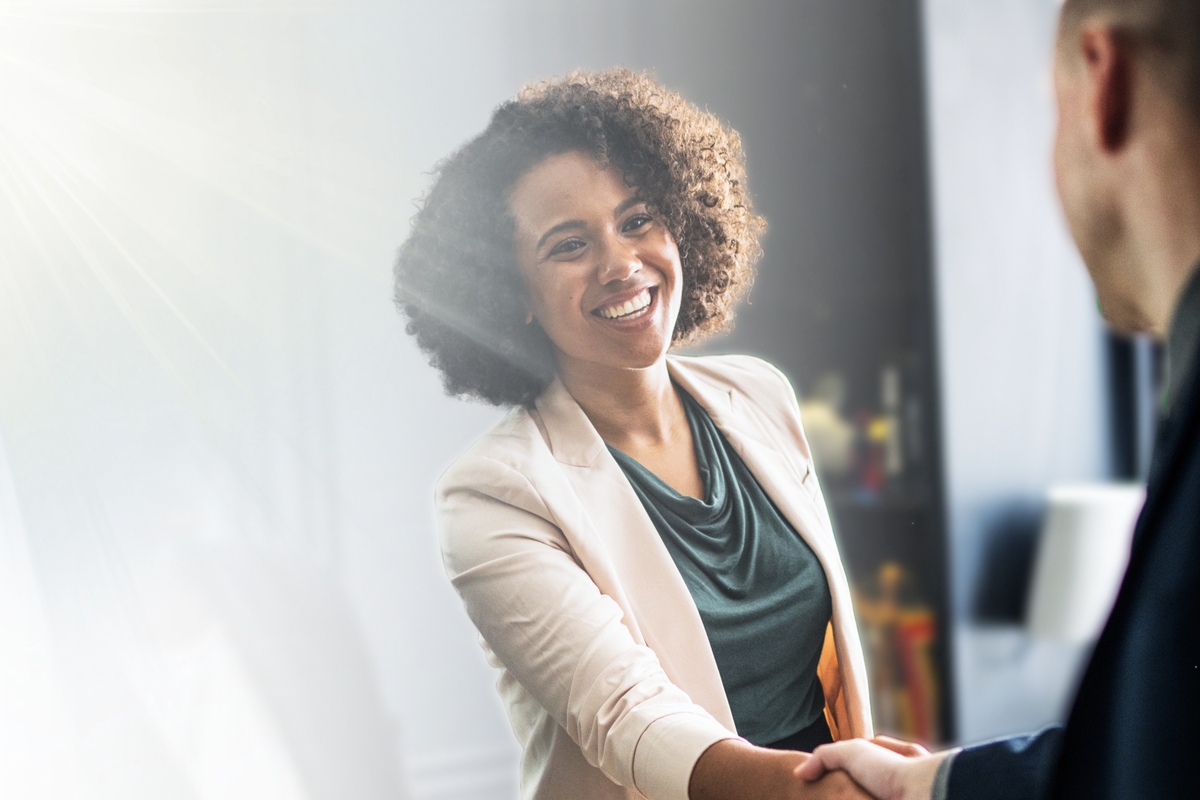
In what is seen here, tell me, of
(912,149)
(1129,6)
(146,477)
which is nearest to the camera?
(146,477)

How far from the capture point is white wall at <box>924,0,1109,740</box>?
177cm

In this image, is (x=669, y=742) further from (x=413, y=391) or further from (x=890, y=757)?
(x=413, y=391)

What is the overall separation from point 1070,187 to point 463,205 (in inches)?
25.1

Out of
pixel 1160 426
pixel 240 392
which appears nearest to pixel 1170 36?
pixel 1160 426

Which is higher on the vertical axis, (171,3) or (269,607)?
(171,3)

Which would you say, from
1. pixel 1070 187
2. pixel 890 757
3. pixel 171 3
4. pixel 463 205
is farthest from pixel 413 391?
pixel 1070 187

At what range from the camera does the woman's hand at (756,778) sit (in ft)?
3.14

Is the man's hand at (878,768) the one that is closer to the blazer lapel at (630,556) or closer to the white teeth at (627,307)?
the blazer lapel at (630,556)

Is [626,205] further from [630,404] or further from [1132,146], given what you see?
[1132,146]

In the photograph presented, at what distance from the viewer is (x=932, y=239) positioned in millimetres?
1661

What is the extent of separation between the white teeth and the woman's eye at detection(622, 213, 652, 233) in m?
0.07

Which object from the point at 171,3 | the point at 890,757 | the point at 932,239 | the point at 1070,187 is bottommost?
the point at 890,757

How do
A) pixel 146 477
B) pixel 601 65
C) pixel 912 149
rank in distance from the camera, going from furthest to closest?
1. pixel 912 149
2. pixel 601 65
3. pixel 146 477

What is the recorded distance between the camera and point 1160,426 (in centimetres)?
85
